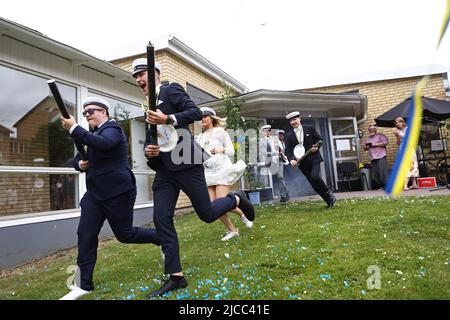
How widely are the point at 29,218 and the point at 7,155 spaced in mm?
1214

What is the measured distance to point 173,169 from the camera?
126 inches

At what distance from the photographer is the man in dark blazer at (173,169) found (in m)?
3.07

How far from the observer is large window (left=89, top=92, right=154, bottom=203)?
903 centimetres

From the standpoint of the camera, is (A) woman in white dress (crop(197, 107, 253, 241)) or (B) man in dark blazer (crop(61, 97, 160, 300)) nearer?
(B) man in dark blazer (crop(61, 97, 160, 300))

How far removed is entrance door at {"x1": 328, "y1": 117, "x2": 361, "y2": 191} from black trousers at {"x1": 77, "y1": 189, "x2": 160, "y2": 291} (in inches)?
413

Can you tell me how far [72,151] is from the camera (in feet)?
24.7

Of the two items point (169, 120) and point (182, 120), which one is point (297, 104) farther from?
point (169, 120)

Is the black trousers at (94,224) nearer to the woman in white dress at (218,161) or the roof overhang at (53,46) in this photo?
the woman in white dress at (218,161)

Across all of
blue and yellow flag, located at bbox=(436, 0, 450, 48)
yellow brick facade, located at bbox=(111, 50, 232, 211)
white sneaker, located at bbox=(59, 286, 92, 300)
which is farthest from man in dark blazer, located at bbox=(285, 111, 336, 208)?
blue and yellow flag, located at bbox=(436, 0, 450, 48)

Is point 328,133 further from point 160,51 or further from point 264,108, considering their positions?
point 160,51

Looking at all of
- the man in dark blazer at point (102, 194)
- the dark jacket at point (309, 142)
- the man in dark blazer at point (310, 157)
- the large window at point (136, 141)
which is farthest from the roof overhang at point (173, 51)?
the man in dark blazer at point (102, 194)

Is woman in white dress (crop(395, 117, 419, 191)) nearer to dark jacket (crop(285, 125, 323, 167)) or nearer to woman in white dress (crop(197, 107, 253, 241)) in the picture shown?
dark jacket (crop(285, 125, 323, 167))

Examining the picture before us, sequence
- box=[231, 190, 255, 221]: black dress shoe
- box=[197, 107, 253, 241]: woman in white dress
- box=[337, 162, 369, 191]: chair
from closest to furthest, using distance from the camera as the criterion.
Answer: box=[231, 190, 255, 221]: black dress shoe, box=[197, 107, 253, 241]: woman in white dress, box=[337, 162, 369, 191]: chair
